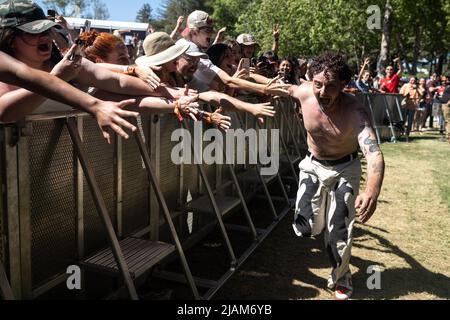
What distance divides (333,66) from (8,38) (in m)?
2.65

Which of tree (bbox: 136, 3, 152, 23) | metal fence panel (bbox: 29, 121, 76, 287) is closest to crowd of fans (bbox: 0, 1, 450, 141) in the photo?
metal fence panel (bbox: 29, 121, 76, 287)

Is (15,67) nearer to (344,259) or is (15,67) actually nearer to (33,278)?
(33,278)

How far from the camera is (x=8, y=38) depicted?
2.69 metres

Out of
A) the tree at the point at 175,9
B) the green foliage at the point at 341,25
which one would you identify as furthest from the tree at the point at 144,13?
the green foliage at the point at 341,25

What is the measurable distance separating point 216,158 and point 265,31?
Answer: 35835mm

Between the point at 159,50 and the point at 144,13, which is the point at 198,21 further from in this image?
the point at 144,13

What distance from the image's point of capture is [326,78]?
4.29 metres

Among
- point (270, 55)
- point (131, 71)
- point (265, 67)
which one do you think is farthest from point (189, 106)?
point (270, 55)

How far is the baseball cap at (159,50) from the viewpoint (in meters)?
3.99

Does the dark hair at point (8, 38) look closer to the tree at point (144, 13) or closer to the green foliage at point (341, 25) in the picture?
the green foliage at point (341, 25)

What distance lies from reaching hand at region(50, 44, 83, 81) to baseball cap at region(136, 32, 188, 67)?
4.45ft

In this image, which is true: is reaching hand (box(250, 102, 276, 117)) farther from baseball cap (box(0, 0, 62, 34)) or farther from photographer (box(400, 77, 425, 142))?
photographer (box(400, 77, 425, 142))

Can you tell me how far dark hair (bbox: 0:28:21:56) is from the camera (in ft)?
8.77
